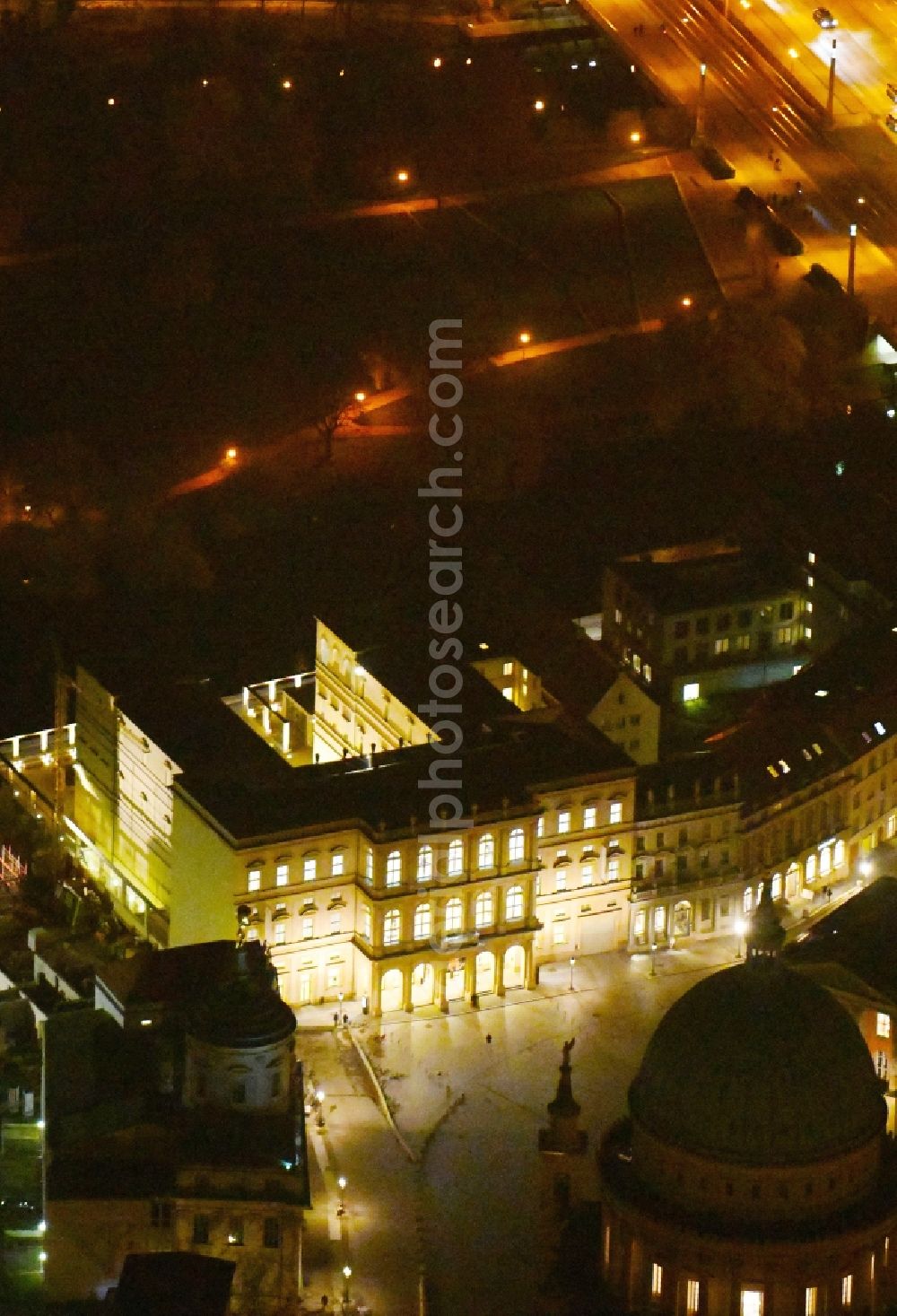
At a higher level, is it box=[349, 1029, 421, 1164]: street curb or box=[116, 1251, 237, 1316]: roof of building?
box=[349, 1029, 421, 1164]: street curb

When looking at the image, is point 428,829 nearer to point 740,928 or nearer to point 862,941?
point 740,928

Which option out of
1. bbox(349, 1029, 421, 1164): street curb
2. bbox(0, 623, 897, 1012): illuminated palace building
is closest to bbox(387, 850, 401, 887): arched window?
bbox(0, 623, 897, 1012): illuminated palace building

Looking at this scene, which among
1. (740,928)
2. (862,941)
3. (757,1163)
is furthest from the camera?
(740,928)

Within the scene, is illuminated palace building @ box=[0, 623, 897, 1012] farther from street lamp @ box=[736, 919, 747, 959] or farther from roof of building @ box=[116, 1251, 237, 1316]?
roof of building @ box=[116, 1251, 237, 1316]

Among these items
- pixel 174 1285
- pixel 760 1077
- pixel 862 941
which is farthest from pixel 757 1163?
pixel 862 941

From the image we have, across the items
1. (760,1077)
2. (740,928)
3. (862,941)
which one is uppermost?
(740,928)

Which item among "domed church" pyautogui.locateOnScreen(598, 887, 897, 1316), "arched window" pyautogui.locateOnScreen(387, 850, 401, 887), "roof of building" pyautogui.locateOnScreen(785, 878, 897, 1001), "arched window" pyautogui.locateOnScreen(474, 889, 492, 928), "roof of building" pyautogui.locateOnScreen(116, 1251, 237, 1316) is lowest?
"roof of building" pyautogui.locateOnScreen(116, 1251, 237, 1316)
